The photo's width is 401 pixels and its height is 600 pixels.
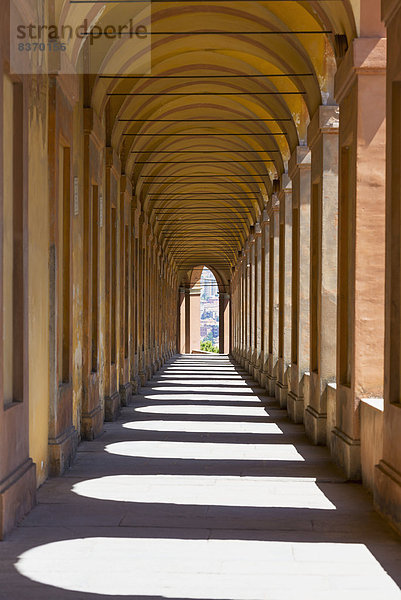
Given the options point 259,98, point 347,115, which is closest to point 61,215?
point 347,115

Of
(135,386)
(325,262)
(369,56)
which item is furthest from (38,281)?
(135,386)

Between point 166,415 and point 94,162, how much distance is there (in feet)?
17.7

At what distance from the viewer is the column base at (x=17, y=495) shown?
7.03 metres

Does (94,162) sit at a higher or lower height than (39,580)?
higher

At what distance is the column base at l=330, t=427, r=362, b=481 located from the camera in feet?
32.7

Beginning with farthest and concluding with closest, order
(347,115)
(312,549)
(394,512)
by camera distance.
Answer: (347,115) → (394,512) → (312,549)

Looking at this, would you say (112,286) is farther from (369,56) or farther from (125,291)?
(369,56)

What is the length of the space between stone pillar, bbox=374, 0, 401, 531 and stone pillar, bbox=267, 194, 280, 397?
13.5 meters

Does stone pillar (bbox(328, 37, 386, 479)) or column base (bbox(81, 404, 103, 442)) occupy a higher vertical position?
stone pillar (bbox(328, 37, 386, 479))

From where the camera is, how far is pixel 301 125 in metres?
17.5

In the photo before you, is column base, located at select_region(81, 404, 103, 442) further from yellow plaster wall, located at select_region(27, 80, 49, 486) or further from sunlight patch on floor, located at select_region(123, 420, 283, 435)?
yellow plaster wall, located at select_region(27, 80, 49, 486)

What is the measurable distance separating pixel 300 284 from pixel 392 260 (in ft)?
27.1

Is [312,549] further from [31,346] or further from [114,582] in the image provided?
[31,346]

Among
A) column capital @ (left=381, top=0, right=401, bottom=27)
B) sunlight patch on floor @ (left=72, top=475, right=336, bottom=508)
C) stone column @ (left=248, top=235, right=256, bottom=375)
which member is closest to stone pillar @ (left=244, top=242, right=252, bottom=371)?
stone column @ (left=248, top=235, right=256, bottom=375)
